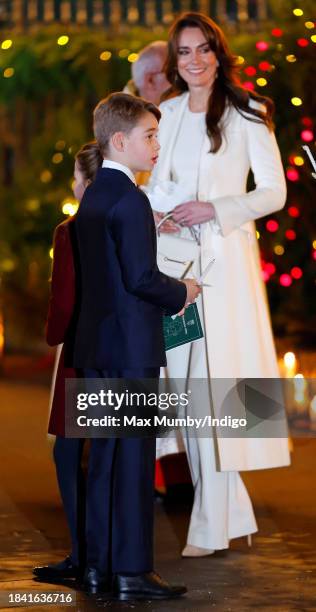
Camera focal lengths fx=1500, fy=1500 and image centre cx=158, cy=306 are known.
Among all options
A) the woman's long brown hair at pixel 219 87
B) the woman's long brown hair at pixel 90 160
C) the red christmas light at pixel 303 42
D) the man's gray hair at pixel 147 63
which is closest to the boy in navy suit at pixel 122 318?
the woman's long brown hair at pixel 90 160

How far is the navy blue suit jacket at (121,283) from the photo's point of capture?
13.9 feet

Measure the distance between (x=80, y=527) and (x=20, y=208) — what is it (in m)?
7.49

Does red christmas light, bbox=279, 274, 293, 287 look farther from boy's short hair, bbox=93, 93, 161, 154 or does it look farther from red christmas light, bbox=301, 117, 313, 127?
boy's short hair, bbox=93, 93, 161, 154

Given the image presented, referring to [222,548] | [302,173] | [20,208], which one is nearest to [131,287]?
[222,548]

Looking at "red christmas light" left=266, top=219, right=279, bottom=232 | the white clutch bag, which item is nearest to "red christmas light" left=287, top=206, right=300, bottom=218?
"red christmas light" left=266, top=219, right=279, bottom=232

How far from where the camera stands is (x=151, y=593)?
4336 millimetres

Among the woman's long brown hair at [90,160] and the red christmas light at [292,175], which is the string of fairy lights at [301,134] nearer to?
the red christmas light at [292,175]

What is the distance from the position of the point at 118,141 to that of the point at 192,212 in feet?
2.28

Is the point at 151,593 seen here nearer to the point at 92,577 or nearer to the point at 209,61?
the point at 92,577

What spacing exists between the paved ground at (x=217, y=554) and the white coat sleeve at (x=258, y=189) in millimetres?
1109

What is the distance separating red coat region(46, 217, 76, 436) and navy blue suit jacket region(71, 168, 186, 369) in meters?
0.33

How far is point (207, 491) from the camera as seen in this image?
5.05 m

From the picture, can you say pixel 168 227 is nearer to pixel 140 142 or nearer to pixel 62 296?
pixel 62 296

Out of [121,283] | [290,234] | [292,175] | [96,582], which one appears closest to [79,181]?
[121,283]
